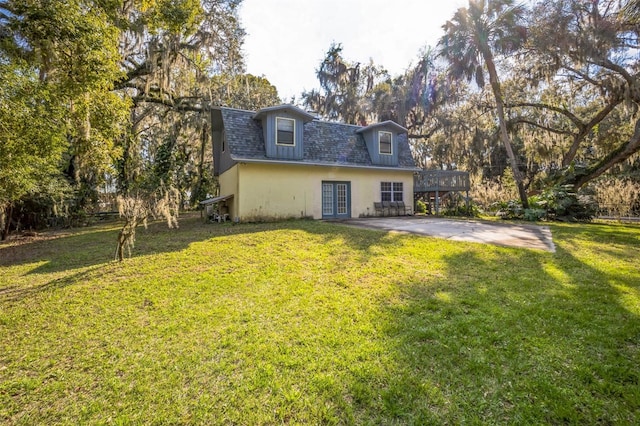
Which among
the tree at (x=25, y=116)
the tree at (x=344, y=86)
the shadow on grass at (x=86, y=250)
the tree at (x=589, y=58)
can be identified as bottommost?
the shadow on grass at (x=86, y=250)

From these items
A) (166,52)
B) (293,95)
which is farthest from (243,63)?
(293,95)

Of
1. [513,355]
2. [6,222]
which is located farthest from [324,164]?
[6,222]

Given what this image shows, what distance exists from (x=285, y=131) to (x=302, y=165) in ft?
5.25

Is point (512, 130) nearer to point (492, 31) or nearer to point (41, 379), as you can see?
point (492, 31)

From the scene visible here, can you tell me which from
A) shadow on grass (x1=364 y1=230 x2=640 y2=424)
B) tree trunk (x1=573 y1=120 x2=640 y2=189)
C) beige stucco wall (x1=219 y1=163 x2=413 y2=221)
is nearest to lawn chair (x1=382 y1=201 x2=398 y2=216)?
beige stucco wall (x1=219 y1=163 x2=413 y2=221)

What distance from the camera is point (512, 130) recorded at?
663 inches

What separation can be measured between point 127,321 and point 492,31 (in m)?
17.2

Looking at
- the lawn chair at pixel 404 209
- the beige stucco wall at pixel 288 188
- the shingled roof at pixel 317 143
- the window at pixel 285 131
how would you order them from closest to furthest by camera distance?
the beige stucco wall at pixel 288 188, the shingled roof at pixel 317 143, the window at pixel 285 131, the lawn chair at pixel 404 209

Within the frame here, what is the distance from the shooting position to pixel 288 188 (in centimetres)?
1236

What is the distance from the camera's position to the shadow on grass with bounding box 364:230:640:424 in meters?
2.10

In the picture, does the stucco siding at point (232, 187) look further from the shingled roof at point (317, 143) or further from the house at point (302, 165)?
the shingled roof at point (317, 143)

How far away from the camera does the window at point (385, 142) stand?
14.7 meters

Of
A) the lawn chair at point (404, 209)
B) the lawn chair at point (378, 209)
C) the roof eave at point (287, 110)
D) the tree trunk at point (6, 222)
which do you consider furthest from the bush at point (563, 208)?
the tree trunk at point (6, 222)

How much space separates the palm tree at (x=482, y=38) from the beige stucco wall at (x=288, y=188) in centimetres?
634
